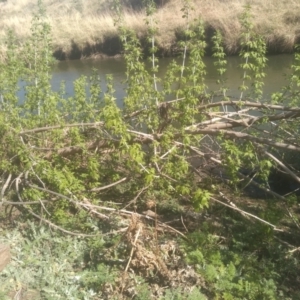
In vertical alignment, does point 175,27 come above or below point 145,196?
below

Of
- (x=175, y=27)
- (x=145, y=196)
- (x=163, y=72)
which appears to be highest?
(x=145, y=196)

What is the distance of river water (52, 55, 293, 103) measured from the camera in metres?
11.4

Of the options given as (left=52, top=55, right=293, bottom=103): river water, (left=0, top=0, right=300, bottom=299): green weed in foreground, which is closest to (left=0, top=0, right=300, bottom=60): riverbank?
(left=52, top=55, right=293, bottom=103): river water

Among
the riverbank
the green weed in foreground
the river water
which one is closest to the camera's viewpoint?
the green weed in foreground

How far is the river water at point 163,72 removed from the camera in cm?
1136

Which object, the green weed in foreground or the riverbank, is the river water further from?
the green weed in foreground

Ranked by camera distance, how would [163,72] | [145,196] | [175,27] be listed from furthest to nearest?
1. [175,27]
2. [163,72]
3. [145,196]

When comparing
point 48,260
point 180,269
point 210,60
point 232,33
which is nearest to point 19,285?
point 48,260

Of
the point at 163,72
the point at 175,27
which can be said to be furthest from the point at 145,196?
the point at 175,27

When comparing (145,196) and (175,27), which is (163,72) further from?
(145,196)

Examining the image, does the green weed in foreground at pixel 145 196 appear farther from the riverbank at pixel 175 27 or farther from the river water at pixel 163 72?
the riverbank at pixel 175 27

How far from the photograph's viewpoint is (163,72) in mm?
14383

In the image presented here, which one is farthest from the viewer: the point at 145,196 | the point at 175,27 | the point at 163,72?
the point at 175,27

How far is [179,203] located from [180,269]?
5.85ft
